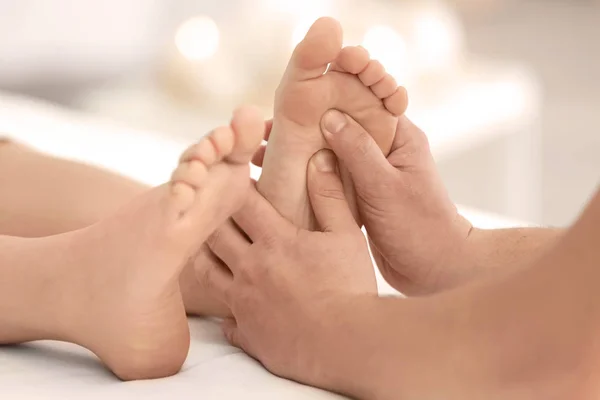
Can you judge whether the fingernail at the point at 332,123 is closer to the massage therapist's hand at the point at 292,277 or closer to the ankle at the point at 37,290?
the massage therapist's hand at the point at 292,277

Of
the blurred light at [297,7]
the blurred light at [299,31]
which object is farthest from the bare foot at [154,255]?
the blurred light at [297,7]

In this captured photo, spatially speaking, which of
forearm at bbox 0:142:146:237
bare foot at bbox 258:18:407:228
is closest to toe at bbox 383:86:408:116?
bare foot at bbox 258:18:407:228

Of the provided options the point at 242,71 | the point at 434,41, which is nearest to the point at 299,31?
the point at 242,71

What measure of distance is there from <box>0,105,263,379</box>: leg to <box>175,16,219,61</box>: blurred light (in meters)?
1.28

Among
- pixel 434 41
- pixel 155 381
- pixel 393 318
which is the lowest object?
pixel 155 381

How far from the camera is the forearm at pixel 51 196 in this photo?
731 millimetres

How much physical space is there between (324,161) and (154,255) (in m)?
0.22

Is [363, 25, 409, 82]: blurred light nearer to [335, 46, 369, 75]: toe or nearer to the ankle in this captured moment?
[335, 46, 369, 75]: toe

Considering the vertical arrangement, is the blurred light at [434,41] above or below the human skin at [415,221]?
above

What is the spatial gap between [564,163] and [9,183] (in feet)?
7.59

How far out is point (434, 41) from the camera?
1.98m

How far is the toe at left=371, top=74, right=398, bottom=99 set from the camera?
0.70 meters

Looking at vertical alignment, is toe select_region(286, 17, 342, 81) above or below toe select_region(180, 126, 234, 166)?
above

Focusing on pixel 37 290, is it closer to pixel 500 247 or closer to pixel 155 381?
pixel 155 381
